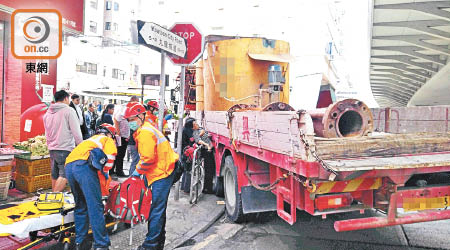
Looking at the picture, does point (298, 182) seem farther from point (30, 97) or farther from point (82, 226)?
point (30, 97)

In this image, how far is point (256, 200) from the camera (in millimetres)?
4496

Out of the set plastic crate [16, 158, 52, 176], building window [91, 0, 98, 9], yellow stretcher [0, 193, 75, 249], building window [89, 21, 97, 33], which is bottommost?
yellow stretcher [0, 193, 75, 249]

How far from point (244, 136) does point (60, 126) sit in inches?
117

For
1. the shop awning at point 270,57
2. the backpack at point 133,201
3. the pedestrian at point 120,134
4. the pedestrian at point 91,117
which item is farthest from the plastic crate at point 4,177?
the shop awning at point 270,57

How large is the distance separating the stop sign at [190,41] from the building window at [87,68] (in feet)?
96.4

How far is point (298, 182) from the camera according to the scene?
328 centimetres

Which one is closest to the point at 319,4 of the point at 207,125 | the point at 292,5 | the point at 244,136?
the point at 292,5

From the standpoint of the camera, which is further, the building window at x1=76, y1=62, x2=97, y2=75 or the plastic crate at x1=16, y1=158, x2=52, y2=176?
the building window at x1=76, y1=62, x2=97, y2=75

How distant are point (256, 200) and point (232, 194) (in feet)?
2.53

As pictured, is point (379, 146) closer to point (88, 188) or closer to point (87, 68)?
point (88, 188)

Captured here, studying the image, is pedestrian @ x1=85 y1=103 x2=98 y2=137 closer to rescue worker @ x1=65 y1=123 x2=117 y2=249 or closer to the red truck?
the red truck

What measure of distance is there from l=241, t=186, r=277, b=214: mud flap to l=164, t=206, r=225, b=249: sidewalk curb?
75 centimetres

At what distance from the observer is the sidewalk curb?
13.9ft

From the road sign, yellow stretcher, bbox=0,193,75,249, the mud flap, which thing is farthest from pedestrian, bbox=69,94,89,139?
the mud flap
